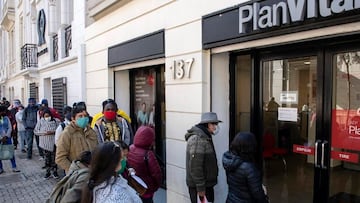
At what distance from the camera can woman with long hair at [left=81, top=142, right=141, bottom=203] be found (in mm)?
2086

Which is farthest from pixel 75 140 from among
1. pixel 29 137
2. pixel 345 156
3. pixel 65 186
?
pixel 29 137

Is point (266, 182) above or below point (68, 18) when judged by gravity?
below

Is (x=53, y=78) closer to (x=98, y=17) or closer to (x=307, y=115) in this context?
(x=98, y=17)

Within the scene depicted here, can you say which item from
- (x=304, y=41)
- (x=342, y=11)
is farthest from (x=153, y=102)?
(x=342, y=11)

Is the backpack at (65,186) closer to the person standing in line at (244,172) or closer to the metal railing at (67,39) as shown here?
the person standing in line at (244,172)

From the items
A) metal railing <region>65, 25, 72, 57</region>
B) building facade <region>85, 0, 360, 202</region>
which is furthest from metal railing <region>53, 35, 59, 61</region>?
building facade <region>85, 0, 360, 202</region>

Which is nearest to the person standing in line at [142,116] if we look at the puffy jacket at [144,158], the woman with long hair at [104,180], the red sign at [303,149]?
the puffy jacket at [144,158]

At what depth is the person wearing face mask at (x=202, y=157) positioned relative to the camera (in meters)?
3.71

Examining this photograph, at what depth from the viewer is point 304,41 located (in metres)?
3.42

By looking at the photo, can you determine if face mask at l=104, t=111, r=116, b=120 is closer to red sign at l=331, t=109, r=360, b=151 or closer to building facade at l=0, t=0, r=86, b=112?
red sign at l=331, t=109, r=360, b=151

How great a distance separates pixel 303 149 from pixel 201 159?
118cm

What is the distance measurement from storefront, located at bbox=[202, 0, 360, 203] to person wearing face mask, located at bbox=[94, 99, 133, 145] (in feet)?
5.26

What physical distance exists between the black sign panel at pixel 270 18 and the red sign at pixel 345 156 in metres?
1.31

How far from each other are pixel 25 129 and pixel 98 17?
172 inches
